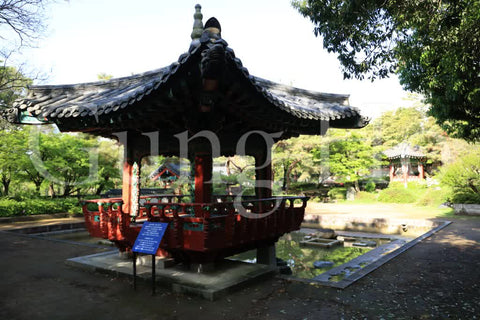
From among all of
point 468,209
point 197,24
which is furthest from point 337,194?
point 197,24

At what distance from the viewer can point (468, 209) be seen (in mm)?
21797

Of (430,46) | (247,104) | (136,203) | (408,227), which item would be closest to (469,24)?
(430,46)

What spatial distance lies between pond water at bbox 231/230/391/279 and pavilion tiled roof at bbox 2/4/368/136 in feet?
15.4

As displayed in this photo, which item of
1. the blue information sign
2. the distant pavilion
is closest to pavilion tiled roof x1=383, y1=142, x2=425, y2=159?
the distant pavilion

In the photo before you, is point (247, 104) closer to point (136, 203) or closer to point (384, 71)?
point (136, 203)

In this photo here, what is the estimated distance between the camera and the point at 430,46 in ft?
23.0

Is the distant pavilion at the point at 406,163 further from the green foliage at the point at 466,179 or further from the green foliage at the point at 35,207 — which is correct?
the green foliage at the point at 35,207

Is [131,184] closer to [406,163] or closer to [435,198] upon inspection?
[435,198]

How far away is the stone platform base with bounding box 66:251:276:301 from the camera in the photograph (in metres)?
6.24

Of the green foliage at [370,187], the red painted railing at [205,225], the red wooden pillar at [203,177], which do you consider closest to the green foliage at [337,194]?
the green foliage at [370,187]

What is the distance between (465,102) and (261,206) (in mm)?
6152

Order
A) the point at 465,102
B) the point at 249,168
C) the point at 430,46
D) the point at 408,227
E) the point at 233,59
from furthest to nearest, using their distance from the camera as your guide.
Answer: the point at 249,168, the point at 408,227, the point at 465,102, the point at 430,46, the point at 233,59

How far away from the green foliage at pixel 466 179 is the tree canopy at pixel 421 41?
14869mm

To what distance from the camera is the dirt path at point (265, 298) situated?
5336mm
